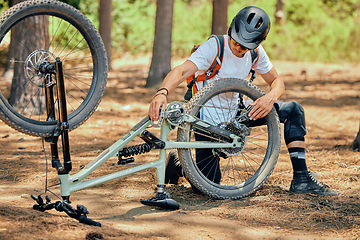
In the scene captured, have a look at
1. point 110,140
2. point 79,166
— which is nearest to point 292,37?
A: point 110,140

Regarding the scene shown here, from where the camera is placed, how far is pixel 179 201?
3.94 meters

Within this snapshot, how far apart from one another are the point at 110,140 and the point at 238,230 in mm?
3347

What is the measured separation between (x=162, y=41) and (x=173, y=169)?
5.73 meters

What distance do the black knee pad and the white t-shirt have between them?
0.39 metres

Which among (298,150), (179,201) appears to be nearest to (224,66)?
(298,150)

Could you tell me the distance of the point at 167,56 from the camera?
9805 millimetres

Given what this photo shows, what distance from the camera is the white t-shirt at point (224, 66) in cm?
387

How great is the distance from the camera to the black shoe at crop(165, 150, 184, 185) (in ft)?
14.3

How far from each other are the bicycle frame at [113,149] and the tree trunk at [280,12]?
50.8 ft

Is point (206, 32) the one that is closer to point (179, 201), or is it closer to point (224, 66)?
point (224, 66)

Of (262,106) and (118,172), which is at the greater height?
(262,106)

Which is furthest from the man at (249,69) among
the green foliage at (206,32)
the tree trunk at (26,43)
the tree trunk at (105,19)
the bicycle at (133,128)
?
the green foliage at (206,32)

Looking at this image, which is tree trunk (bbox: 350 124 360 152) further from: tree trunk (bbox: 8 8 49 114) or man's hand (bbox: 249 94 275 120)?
tree trunk (bbox: 8 8 49 114)

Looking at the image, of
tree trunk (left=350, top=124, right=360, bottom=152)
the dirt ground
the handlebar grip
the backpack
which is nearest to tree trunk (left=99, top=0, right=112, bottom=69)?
the dirt ground
